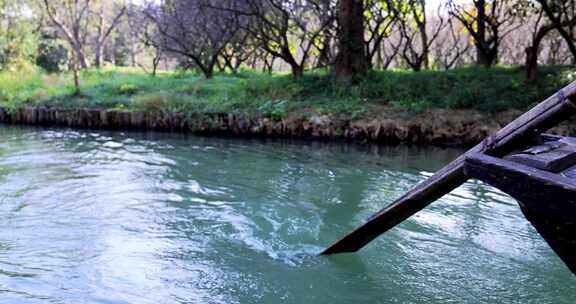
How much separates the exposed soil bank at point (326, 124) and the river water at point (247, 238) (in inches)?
91.5

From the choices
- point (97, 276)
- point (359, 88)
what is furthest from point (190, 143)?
point (97, 276)

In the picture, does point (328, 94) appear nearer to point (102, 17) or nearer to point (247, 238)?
point (247, 238)

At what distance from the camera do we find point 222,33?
17422 millimetres

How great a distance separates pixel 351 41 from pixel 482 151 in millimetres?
11620

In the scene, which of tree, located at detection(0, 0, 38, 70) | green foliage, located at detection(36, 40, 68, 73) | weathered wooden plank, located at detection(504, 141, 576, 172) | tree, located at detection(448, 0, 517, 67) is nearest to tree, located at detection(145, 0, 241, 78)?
tree, located at detection(0, 0, 38, 70)

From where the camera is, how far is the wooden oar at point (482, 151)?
7.73ft

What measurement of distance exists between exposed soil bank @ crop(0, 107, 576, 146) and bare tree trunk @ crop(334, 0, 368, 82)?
2428mm

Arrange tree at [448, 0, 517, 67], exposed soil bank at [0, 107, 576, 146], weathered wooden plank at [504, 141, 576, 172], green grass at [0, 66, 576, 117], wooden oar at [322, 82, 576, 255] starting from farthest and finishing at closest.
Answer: tree at [448, 0, 517, 67]
green grass at [0, 66, 576, 117]
exposed soil bank at [0, 107, 576, 146]
wooden oar at [322, 82, 576, 255]
weathered wooden plank at [504, 141, 576, 172]

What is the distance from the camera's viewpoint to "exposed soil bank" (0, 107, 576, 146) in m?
11.0

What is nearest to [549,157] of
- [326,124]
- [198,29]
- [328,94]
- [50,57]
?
[326,124]

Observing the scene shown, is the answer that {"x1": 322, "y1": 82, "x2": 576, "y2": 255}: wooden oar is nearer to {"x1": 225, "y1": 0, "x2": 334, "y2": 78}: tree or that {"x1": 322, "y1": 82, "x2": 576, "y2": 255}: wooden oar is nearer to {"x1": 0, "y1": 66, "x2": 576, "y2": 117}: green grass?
{"x1": 0, "y1": 66, "x2": 576, "y2": 117}: green grass

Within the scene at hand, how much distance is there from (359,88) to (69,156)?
7.30 metres

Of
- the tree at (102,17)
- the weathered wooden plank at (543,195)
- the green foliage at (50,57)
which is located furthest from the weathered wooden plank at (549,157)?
the tree at (102,17)

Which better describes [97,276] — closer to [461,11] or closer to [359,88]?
[359,88]
